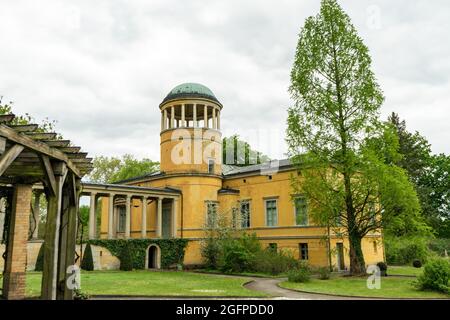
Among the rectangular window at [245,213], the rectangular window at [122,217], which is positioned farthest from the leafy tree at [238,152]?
the rectangular window at [245,213]

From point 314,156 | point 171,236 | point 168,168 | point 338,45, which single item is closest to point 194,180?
point 168,168

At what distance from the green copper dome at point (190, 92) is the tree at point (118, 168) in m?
23.0

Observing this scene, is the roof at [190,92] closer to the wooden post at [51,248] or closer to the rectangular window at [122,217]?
the rectangular window at [122,217]

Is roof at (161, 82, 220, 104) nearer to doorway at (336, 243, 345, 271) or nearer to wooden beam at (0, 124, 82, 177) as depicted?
doorway at (336, 243, 345, 271)

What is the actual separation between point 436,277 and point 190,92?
23.2 metres

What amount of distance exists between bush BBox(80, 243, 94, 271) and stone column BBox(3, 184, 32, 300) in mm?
17587

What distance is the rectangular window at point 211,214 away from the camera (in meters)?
29.5

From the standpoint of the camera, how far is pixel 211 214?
3012cm

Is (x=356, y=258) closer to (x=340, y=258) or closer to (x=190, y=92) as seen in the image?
(x=340, y=258)

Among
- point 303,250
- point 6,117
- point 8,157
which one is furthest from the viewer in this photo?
point 303,250

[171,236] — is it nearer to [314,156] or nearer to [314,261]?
[314,261]

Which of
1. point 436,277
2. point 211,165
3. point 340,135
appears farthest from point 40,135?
point 211,165
